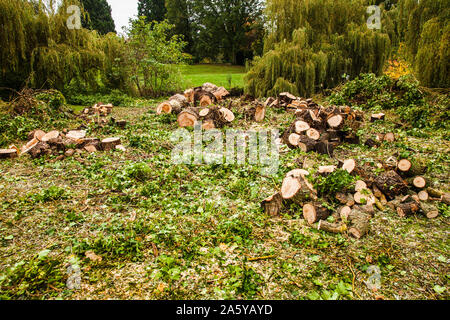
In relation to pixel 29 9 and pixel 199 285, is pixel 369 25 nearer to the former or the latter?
pixel 199 285

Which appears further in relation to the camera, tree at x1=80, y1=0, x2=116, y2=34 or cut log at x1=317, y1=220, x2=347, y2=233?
tree at x1=80, y1=0, x2=116, y2=34

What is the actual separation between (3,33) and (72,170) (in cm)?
687

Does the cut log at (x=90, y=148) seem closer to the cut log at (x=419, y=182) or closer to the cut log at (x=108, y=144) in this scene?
the cut log at (x=108, y=144)

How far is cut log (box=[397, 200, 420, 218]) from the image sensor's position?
3.13m

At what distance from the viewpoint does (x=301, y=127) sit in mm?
5199

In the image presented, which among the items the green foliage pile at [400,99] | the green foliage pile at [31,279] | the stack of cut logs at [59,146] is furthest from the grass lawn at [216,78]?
the green foliage pile at [31,279]

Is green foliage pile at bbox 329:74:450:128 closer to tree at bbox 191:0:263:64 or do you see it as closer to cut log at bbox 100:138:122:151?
cut log at bbox 100:138:122:151

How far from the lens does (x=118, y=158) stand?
485 cm

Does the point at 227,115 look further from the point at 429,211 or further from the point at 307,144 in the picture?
the point at 429,211

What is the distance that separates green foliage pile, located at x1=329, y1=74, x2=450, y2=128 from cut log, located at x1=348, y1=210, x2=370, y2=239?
15.9 ft

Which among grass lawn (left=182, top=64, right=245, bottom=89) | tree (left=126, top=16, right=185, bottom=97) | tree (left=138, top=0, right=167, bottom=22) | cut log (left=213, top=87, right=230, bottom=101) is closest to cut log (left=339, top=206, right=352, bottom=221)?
cut log (left=213, top=87, right=230, bottom=101)

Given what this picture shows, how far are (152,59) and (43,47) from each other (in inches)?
155

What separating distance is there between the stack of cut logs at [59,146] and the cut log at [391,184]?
15.4 ft

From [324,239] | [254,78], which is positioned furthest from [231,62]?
[324,239]
